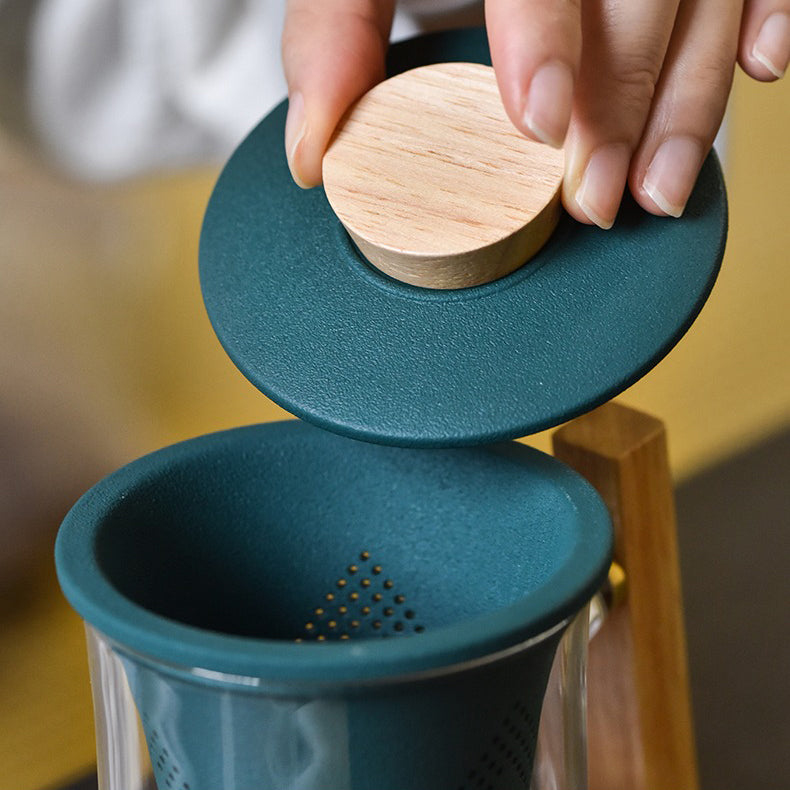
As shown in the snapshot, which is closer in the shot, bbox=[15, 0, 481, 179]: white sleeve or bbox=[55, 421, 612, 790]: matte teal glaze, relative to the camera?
bbox=[55, 421, 612, 790]: matte teal glaze

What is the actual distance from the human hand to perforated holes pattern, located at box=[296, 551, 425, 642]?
202 mm

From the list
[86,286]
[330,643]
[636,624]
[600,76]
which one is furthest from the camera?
[86,286]

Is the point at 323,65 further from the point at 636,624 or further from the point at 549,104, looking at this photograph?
the point at 636,624

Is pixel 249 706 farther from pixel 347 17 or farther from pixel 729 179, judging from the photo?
pixel 729 179

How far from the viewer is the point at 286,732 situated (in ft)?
1.30

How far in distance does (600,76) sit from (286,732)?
0.30m

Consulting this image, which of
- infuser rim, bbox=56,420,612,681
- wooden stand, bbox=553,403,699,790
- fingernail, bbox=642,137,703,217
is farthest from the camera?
wooden stand, bbox=553,403,699,790

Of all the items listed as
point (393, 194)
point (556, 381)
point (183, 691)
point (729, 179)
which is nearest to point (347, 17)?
point (393, 194)

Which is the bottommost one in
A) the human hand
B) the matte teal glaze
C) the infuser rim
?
the matte teal glaze

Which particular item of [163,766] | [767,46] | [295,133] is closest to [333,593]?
[163,766]

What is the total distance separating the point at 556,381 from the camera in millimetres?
438

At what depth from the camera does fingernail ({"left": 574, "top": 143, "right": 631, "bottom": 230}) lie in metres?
0.46

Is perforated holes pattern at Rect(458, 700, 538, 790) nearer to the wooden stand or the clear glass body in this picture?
the clear glass body

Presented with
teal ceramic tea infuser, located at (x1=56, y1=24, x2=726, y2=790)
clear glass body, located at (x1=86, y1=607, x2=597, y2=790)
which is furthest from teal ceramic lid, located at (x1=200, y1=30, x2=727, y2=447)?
clear glass body, located at (x1=86, y1=607, x2=597, y2=790)
